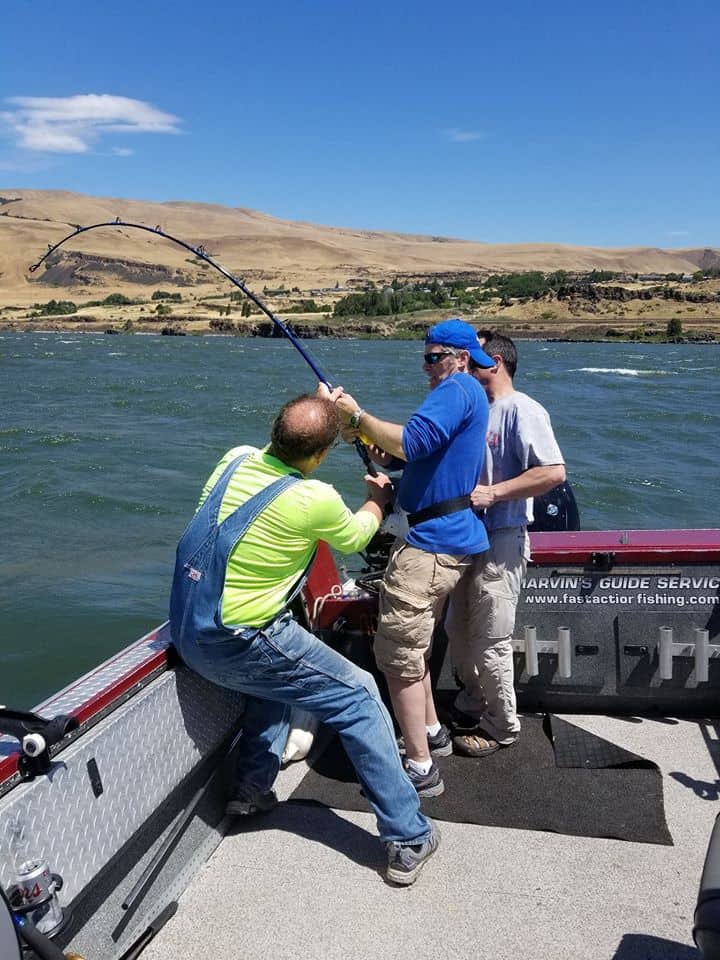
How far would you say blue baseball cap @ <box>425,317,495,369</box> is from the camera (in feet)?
10.5

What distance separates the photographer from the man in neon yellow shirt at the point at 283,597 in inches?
105

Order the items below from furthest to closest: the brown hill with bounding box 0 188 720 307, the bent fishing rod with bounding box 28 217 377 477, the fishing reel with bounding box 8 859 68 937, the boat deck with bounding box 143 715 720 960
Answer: the brown hill with bounding box 0 188 720 307
the bent fishing rod with bounding box 28 217 377 477
the boat deck with bounding box 143 715 720 960
the fishing reel with bounding box 8 859 68 937

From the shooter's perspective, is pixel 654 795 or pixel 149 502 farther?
pixel 149 502

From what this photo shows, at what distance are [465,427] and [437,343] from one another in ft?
1.06

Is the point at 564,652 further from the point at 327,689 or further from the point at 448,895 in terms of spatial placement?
the point at 327,689

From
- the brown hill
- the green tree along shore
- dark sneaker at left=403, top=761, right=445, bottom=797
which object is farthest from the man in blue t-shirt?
the brown hill

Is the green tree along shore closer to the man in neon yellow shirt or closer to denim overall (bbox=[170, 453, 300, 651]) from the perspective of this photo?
the man in neon yellow shirt

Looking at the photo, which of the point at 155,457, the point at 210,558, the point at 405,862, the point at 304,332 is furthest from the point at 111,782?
the point at 304,332

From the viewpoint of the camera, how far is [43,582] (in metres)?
9.38

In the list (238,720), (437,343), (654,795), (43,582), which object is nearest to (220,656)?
(238,720)

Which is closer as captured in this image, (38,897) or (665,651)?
(38,897)

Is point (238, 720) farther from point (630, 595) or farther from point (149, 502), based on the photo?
point (149, 502)

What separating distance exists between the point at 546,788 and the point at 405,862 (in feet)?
2.46

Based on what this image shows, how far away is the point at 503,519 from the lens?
11.2ft
